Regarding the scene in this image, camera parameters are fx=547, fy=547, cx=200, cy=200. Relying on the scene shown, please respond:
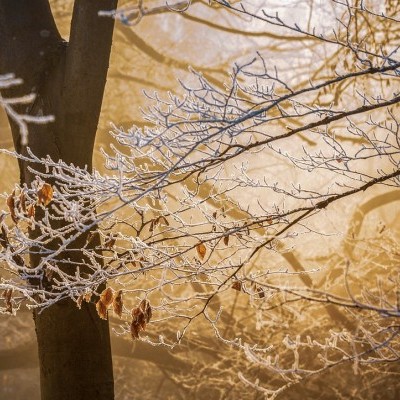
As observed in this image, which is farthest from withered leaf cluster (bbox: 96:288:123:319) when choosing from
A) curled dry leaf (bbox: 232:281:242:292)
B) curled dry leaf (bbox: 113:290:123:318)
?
curled dry leaf (bbox: 232:281:242:292)

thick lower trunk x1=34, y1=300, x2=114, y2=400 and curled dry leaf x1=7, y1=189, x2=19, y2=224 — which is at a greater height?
curled dry leaf x1=7, y1=189, x2=19, y2=224

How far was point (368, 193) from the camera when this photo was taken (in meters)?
10.3

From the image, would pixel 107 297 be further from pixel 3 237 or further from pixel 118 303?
pixel 3 237

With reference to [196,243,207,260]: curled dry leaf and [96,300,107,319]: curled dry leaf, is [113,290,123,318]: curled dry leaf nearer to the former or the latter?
[96,300,107,319]: curled dry leaf

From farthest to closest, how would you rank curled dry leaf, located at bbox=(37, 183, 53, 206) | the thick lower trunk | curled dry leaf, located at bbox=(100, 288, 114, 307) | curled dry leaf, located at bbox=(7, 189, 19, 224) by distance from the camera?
the thick lower trunk → curled dry leaf, located at bbox=(100, 288, 114, 307) → curled dry leaf, located at bbox=(7, 189, 19, 224) → curled dry leaf, located at bbox=(37, 183, 53, 206)

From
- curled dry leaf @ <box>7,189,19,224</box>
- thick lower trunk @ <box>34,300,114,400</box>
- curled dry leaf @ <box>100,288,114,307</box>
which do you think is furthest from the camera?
thick lower trunk @ <box>34,300,114,400</box>

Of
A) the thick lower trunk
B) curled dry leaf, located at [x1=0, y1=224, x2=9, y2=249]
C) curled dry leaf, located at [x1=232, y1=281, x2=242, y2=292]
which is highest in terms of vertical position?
curled dry leaf, located at [x1=0, y1=224, x2=9, y2=249]

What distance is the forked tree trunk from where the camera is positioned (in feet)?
8.49

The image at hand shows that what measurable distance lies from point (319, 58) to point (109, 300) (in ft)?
22.8

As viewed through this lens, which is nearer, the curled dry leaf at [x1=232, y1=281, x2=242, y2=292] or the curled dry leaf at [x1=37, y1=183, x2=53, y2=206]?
the curled dry leaf at [x1=37, y1=183, x2=53, y2=206]

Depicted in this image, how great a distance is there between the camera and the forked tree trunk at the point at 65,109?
2588mm

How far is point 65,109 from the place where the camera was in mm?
2736

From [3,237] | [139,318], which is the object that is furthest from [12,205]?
[139,318]

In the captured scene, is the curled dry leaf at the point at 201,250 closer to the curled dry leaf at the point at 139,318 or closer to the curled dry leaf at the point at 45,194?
the curled dry leaf at the point at 139,318
